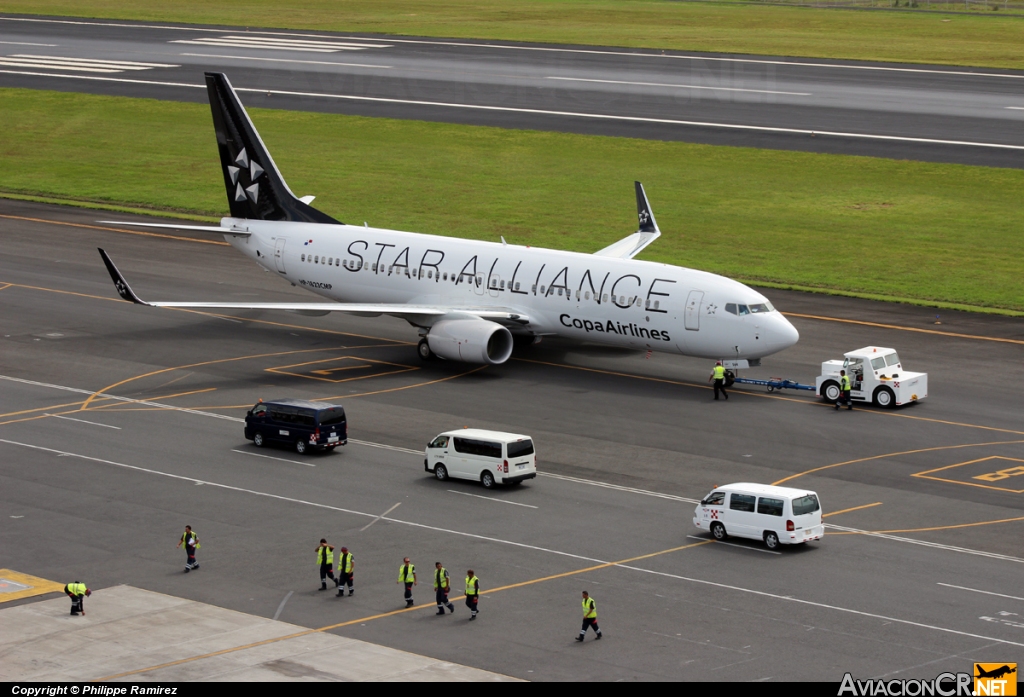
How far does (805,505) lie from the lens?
1762 inches

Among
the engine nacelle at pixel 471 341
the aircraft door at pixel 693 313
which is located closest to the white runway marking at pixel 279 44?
the engine nacelle at pixel 471 341

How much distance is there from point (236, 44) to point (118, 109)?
95.7 feet

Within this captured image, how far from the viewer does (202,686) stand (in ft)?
112

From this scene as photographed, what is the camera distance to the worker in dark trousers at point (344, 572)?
41.2 meters

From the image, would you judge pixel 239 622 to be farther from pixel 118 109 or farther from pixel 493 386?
pixel 118 109

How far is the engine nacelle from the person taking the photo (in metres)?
65.9

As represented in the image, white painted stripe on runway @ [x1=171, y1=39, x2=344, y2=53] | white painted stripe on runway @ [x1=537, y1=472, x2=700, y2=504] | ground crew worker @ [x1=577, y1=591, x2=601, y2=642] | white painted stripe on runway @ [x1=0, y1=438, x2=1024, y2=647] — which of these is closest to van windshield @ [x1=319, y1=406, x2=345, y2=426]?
white painted stripe on runway @ [x1=0, y1=438, x2=1024, y2=647]

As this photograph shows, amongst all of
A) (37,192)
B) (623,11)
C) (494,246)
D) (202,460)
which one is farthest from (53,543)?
(623,11)

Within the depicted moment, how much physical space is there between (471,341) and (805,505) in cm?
2466

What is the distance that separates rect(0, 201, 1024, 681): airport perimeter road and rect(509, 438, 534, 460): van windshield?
1335 mm

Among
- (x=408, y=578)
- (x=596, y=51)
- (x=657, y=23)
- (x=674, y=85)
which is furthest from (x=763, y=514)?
(x=657, y=23)

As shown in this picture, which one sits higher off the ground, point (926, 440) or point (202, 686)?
point (926, 440)

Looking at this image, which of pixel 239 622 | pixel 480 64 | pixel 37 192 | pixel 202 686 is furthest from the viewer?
pixel 480 64

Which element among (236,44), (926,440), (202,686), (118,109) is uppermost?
(236,44)
